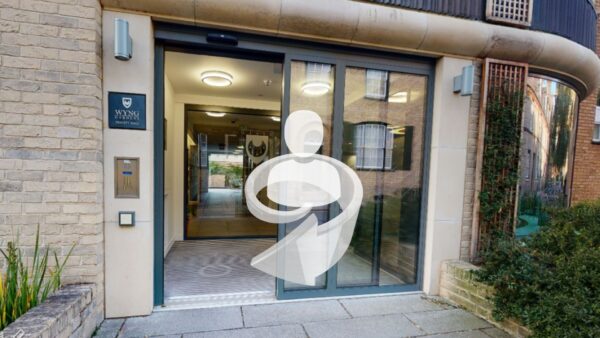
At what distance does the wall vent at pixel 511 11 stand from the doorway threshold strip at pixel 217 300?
12.5 feet

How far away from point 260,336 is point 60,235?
1.83 metres

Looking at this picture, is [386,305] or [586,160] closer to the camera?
[386,305]

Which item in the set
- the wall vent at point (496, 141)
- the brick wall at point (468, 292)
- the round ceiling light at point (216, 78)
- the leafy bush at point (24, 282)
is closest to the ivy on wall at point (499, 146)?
the wall vent at point (496, 141)

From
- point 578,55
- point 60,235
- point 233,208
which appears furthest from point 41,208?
point 578,55

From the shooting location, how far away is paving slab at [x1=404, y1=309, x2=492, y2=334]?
7.71 ft

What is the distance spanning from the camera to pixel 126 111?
2.27 m

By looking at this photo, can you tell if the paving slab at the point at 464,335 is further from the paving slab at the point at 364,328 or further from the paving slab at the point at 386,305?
the paving slab at the point at 386,305

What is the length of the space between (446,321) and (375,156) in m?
1.74

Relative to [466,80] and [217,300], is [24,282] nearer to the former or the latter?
[217,300]

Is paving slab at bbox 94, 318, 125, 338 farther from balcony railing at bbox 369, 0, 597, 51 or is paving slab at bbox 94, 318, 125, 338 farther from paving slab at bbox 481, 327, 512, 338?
balcony railing at bbox 369, 0, 597, 51

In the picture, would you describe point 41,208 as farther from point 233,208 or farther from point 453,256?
point 233,208

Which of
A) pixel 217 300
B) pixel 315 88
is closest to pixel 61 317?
pixel 217 300

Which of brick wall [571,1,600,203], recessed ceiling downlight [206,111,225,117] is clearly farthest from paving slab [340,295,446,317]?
brick wall [571,1,600,203]

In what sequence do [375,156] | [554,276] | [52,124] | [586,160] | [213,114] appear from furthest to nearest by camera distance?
[586,160] < [213,114] < [375,156] < [52,124] < [554,276]
